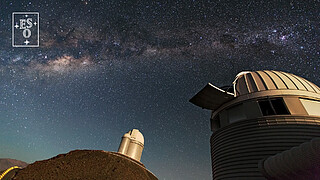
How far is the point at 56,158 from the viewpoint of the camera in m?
1.62

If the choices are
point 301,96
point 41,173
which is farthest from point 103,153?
point 301,96

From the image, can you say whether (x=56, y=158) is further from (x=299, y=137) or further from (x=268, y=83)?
(x=268, y=83)

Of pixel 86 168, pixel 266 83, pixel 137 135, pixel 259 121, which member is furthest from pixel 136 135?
pixel 86 168

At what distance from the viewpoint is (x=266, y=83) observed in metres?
14.3

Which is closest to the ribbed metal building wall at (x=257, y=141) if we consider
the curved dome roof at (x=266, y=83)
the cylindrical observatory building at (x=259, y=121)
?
the cylindrical observatory building at (x=259, y=121)

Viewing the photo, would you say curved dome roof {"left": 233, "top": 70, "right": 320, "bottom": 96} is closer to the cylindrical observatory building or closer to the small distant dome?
the cylindrical observatory building

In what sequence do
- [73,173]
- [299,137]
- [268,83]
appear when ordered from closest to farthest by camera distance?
[73,173]
[299,137]
[268,83]

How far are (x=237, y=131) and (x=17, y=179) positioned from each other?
13216 millimetres

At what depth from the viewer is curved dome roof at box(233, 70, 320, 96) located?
45.6ft

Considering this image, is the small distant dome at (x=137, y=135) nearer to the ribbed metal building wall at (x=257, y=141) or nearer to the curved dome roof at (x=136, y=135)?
the curved dome roof at (x=136, y=135)

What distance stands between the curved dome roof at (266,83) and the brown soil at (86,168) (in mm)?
14468

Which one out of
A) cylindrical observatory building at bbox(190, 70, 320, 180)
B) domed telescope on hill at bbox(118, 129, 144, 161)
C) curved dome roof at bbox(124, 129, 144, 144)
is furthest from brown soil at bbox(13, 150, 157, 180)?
curved dome roof at bbox(124, 129, 144, 144)

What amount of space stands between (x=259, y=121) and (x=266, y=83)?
12.4 ft

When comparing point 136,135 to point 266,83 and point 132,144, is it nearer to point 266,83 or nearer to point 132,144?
point 132,144
